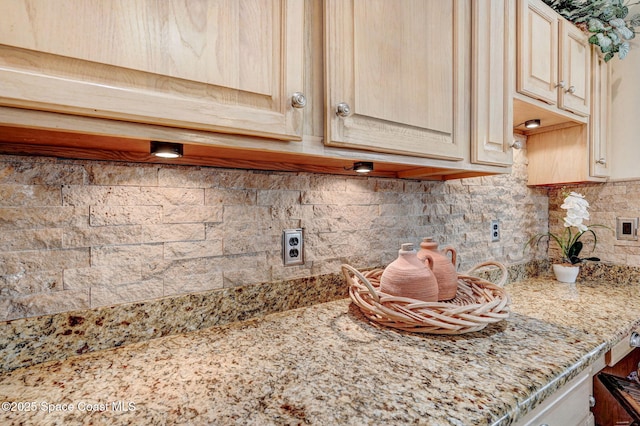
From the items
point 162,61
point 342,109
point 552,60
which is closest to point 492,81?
point 552,60

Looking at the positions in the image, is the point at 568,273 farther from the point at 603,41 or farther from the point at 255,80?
the point at 255,80

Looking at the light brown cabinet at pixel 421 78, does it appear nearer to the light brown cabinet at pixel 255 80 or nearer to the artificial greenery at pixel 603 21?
the light brown cabinet at pixel 255 80

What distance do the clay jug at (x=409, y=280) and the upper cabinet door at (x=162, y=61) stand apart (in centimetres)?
49

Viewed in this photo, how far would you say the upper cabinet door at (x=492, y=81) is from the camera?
1034 millimetres

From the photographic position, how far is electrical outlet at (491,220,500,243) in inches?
64.8

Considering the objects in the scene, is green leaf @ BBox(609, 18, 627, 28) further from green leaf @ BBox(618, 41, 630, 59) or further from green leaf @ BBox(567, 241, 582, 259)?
green leaf @ BBox(567, 241, 582, 259)

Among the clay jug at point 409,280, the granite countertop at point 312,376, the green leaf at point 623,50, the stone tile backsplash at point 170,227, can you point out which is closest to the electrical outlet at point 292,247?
the stone tile backsplash at point 170,227

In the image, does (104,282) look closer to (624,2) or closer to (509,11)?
(509,11)

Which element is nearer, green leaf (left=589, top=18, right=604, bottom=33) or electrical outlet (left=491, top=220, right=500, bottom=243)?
green leaf (left=589, top=18, right=604, bottom=33)

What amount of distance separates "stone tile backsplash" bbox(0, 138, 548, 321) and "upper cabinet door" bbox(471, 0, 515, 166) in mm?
344

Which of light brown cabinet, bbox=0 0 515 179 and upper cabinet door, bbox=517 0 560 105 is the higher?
upper cabinet door, bbox=517 0 560 105

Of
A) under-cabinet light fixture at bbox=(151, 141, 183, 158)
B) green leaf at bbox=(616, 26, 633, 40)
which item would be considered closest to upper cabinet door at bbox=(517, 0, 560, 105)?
green leaf at bbox=(616, 26, 633, 40)

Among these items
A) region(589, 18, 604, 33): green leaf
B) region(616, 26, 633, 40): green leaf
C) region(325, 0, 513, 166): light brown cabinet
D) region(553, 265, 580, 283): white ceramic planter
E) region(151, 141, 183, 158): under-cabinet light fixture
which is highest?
region(589, 18, 604, 33): green leaf

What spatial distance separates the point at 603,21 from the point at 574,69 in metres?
0.28
